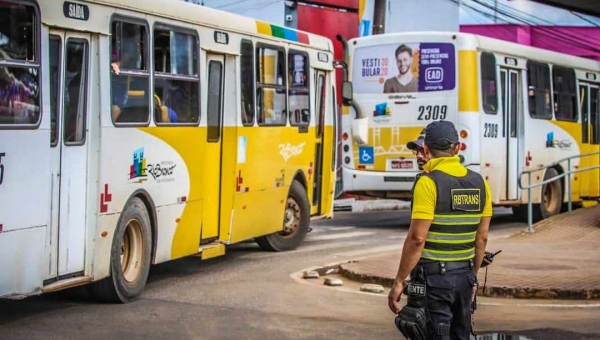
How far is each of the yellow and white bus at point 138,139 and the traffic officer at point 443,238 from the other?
12.8 ft

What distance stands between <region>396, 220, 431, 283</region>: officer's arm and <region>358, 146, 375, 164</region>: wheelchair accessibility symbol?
1344 cm

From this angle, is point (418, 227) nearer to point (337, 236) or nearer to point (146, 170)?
point (146, 170)

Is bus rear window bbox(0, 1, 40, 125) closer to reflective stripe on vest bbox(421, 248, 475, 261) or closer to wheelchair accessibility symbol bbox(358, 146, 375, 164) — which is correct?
reflective stripe on vest bbox(421, 248, 475, 261)

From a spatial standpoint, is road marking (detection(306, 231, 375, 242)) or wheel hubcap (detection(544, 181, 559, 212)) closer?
road marking (detection(306, 231, 375, 242))

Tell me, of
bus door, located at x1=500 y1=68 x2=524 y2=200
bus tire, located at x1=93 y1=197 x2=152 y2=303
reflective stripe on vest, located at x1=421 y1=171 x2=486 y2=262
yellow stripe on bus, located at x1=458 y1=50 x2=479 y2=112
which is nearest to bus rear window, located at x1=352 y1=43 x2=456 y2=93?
yellow stripe on bus, located at x1=458 y1=50 x2=479 y2=112

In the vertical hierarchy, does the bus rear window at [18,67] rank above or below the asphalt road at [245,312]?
above

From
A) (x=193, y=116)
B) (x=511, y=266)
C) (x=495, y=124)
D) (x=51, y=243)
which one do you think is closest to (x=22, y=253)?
(x=51, y=243)

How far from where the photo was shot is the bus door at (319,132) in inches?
677

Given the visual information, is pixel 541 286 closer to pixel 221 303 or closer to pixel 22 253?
pixel 221 303

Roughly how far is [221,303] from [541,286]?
11.6 ft

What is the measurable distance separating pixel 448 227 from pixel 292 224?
9840 millimetres

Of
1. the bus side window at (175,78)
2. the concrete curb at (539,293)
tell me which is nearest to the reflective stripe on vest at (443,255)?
the concrete curb at (539,293)

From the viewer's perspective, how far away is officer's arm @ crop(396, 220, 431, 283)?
21.4 feet

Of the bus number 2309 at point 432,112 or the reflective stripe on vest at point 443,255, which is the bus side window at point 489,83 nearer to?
the bus number 2309 at point 432,112
